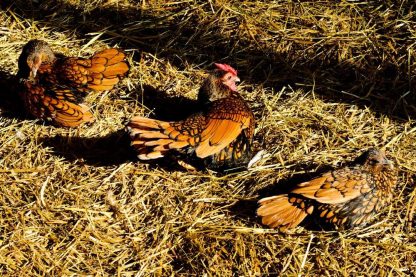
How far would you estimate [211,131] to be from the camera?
4.20 metres

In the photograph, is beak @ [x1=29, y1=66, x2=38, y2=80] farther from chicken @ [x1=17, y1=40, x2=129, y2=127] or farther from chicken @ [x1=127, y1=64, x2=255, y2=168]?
chicken @ [x1=127, y1=64, x2=255, y2=168]

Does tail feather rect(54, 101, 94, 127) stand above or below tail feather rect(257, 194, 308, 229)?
above

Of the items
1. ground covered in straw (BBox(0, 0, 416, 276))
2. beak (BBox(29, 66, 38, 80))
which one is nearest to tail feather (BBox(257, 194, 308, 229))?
ground covered in straw (BBox(0, 0, 416, 276))

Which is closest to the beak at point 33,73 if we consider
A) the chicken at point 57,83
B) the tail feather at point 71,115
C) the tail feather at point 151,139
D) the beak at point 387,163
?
the chicken at point 57,83

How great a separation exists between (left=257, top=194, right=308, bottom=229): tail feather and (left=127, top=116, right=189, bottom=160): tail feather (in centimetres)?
68

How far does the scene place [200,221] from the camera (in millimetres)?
4098

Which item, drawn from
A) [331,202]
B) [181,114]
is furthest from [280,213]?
[181,114]

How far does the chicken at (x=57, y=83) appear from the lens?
181 inches

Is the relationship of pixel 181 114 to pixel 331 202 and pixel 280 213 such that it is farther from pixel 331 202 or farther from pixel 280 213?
pixel 331 202

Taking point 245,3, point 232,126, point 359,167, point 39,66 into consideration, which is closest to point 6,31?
point 39,66

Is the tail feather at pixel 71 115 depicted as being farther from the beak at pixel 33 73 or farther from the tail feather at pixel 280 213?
the tail feather at pixel 280 213

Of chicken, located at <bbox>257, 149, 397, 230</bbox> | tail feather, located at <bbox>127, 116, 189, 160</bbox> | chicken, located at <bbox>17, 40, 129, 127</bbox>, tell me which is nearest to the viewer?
chicken, located at <bbox>257, 149, 397, 230</bbox>

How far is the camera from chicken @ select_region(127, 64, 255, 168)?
13.4 ft

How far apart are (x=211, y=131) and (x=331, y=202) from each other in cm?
93
